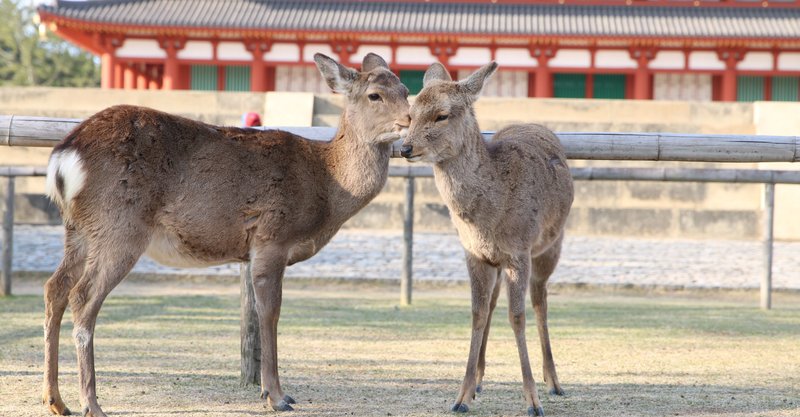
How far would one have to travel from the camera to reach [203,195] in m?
6.05

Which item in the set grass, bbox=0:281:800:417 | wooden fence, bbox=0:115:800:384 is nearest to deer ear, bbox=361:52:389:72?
wooden fence, bbox=0:115:800:384

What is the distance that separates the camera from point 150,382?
7.05 m

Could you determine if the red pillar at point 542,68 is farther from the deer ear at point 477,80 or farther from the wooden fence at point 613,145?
the deer ear at point 477,80

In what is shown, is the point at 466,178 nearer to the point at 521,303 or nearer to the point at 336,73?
the point at 521,303

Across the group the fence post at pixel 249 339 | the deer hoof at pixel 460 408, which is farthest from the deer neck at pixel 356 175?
the deer hoof at pixel 460 408

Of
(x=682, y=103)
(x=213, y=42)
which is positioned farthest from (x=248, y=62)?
(x=682, y=103)

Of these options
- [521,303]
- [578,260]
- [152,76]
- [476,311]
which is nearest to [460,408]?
[476,311]

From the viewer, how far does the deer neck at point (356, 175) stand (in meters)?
6.47

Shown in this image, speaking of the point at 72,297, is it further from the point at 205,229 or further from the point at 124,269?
the point at 205,229

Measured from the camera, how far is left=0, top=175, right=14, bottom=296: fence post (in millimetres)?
13500

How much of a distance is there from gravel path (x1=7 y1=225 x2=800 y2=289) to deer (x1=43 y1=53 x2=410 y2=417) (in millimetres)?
11024

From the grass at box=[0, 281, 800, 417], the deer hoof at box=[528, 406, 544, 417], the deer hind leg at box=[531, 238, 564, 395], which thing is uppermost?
the deer hind leg at box=[531, 238, 564, 395]

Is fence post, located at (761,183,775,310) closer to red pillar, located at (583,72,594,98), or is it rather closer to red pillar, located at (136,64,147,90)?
red pillar, located at (583,72,594,98)

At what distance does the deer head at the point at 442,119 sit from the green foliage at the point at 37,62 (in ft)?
143
